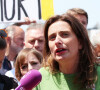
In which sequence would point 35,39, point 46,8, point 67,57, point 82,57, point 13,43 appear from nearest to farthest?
point 67,57, point 82,57, point 35,39, point 13,43, point 46,8

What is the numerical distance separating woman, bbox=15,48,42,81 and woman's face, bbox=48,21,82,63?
3.78 ft

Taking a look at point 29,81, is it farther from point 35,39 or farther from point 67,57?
point 35,39

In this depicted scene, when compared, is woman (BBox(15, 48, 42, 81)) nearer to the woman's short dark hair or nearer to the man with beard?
the man with beard

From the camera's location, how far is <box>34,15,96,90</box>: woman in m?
2.41

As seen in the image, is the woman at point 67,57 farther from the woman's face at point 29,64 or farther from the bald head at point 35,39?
the bald head at point 35,39

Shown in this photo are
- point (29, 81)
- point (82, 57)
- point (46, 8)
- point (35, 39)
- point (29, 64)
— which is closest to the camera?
point (29, 81)

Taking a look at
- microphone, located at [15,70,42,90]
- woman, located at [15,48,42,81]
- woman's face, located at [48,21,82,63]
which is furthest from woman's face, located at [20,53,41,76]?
microphone, located at [15,70,42,90]

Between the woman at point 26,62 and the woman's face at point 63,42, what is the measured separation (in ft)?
3.78

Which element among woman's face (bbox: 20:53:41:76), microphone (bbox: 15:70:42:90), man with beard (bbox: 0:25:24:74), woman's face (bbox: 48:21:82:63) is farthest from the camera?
man with beard (bbox: 0:25:24:74)

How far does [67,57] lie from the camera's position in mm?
2393

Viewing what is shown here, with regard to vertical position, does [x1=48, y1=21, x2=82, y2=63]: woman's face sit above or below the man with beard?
above

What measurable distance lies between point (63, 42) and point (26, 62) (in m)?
1.35

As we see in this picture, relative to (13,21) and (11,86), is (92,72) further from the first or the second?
(13,21)

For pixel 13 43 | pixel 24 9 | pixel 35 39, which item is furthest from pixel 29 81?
pixel 24 9
